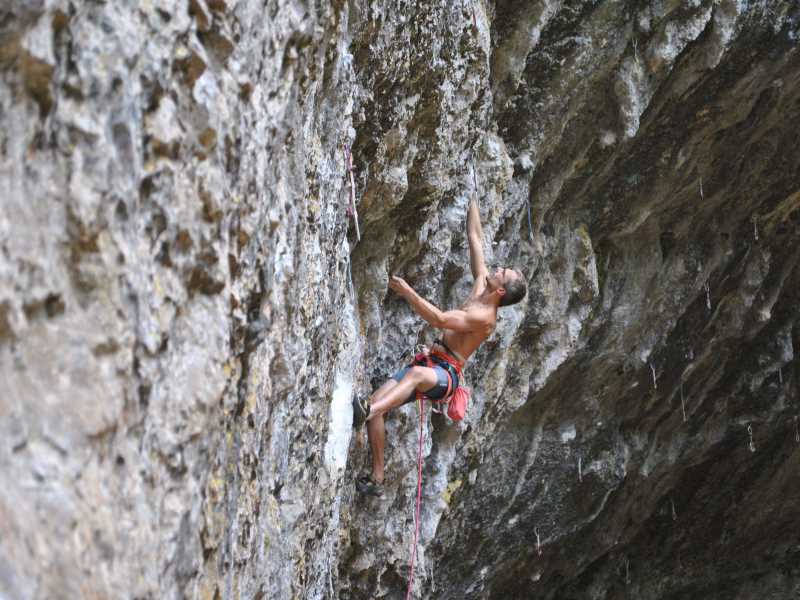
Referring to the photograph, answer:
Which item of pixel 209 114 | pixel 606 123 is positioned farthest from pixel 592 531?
pixel 209 114

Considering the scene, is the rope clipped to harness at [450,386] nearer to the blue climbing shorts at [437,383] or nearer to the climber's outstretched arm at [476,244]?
the blue climbing shorts at [437,383]

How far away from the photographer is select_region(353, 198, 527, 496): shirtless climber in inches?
231

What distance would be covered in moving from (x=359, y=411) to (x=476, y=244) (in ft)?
5.18

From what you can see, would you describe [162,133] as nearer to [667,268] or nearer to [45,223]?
[45,223]

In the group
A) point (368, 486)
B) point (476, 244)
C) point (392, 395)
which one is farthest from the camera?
point (368, 486)

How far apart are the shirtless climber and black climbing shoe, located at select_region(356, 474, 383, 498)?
186 mm

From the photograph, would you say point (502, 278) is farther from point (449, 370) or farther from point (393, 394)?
point (393, 394)

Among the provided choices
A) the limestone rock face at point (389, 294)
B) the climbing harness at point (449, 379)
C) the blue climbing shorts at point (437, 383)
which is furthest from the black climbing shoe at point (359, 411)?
the climbing harness at point (449, 379)

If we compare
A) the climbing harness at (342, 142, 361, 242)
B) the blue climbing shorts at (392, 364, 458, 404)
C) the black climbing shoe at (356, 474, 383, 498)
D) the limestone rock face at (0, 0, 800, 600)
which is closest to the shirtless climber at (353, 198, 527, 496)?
the blue climbing shorts at (392, 364, 458, 404)

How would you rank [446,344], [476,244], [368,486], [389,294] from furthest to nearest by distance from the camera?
[368,486] < [476,244] < [389,294] < [446,344]

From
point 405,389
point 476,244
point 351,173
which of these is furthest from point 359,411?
point 476,244

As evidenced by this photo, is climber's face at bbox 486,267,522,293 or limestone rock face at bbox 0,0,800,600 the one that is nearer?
limestone rock face at bbox 0,0,800,600

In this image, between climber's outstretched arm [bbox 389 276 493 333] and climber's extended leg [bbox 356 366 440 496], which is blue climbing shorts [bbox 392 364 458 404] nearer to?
climber's extended leg [bbox 356 366 440 496]

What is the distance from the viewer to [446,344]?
251 inches
